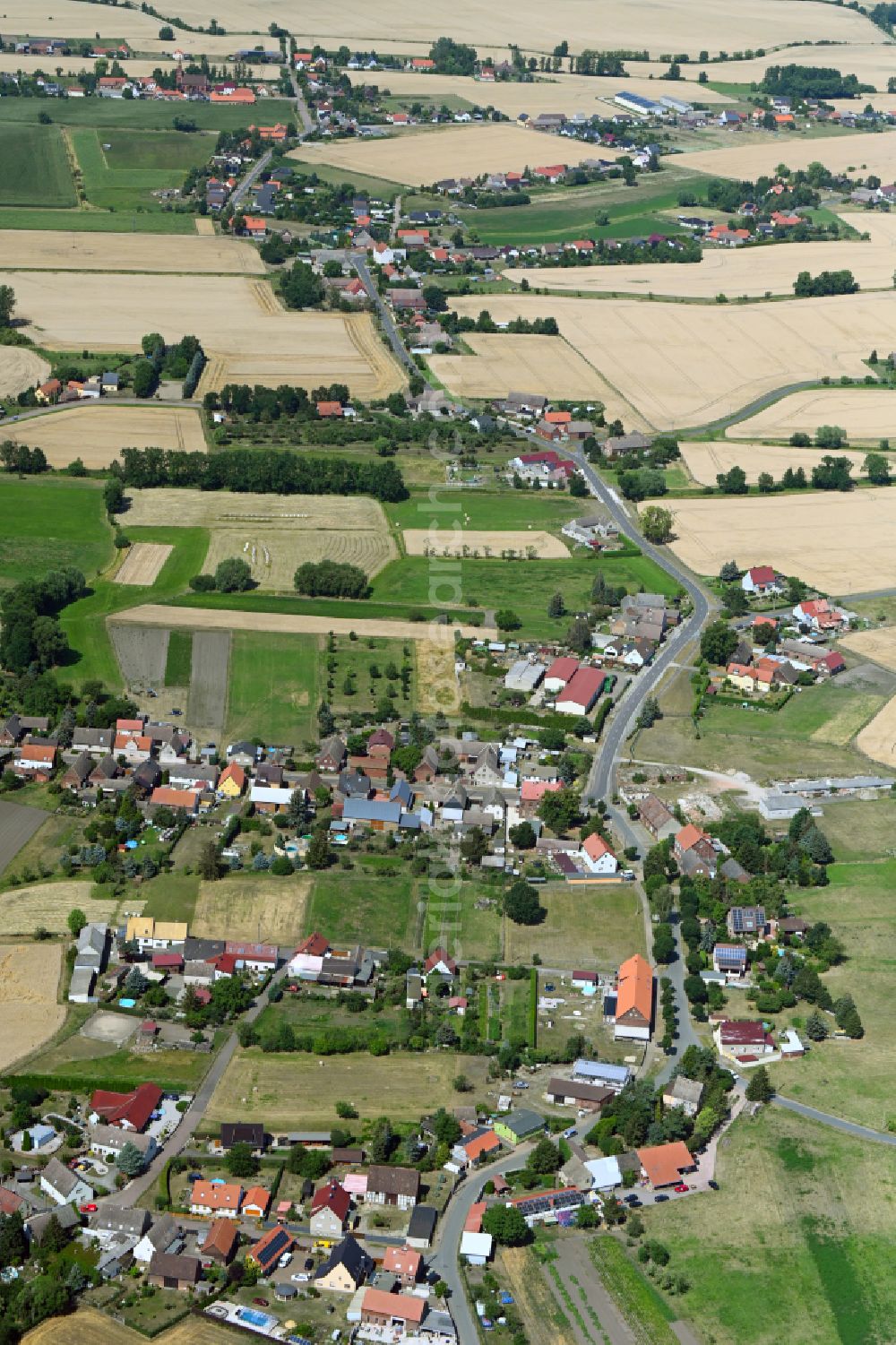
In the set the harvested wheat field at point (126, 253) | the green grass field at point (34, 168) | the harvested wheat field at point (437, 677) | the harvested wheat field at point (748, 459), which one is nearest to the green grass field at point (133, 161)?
the green grass field at point (34, 168)

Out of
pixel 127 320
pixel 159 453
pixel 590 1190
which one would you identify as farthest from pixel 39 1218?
pixel 127 320

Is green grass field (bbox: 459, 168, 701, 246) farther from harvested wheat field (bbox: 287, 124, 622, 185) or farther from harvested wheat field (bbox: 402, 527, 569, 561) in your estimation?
harvested wheat field (bbox: 402, 527, 569, 561)

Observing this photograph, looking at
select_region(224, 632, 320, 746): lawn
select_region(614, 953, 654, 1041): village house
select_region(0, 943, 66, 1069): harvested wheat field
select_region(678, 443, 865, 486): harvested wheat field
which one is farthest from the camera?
select_region(678, 443, 865, 486): harvested wheat field

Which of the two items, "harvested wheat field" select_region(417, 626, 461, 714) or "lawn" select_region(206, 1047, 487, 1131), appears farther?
"harvested wheat field" select_region(417, 626, 461, 714)

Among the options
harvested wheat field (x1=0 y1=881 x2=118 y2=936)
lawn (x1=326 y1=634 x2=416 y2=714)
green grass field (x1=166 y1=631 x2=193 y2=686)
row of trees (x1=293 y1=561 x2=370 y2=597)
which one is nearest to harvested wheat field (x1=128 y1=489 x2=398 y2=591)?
row of trees (x1=293 y1=561 x2=370 y2=597)

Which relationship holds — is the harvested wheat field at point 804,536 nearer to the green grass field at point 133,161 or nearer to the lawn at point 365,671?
the lawn at point 365,671

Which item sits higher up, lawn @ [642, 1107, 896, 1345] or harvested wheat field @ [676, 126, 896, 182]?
lawn @ [642, 1107, 896, 1345]

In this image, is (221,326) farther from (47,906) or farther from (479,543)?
(47,906)
